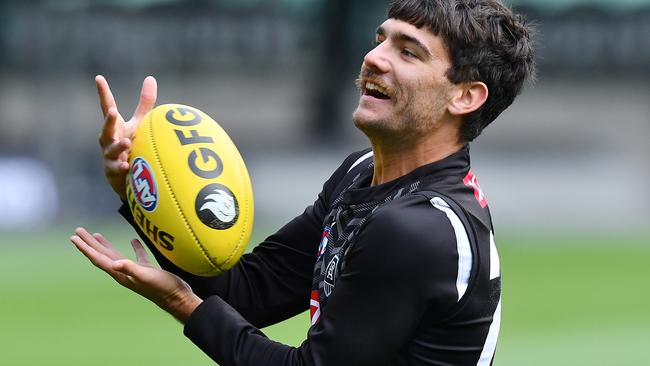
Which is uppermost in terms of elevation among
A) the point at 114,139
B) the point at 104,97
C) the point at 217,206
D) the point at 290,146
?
the point at 104,97

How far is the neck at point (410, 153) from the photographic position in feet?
12.4

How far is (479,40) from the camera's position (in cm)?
368

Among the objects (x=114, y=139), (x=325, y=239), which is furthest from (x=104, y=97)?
(x=325, y=239)

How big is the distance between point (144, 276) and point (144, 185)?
31cm

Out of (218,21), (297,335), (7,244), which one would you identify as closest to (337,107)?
(218,21)

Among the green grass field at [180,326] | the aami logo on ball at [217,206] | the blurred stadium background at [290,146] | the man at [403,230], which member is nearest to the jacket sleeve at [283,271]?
the man at [403,230]

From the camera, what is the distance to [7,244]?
642 inches

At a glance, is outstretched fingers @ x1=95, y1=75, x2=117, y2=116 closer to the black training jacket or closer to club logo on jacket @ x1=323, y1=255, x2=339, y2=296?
the black training jacket

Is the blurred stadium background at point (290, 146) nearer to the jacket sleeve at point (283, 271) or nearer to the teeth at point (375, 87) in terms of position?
the jacket sleeve at point (283, 271)

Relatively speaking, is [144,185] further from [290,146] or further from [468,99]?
[290,146]

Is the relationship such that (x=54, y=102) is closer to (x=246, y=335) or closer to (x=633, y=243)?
(x=633, y=243)

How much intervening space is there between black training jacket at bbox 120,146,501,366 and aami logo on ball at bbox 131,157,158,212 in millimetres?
355

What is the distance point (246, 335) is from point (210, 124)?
748 mm

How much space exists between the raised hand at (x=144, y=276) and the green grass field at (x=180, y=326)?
19.0 feet
